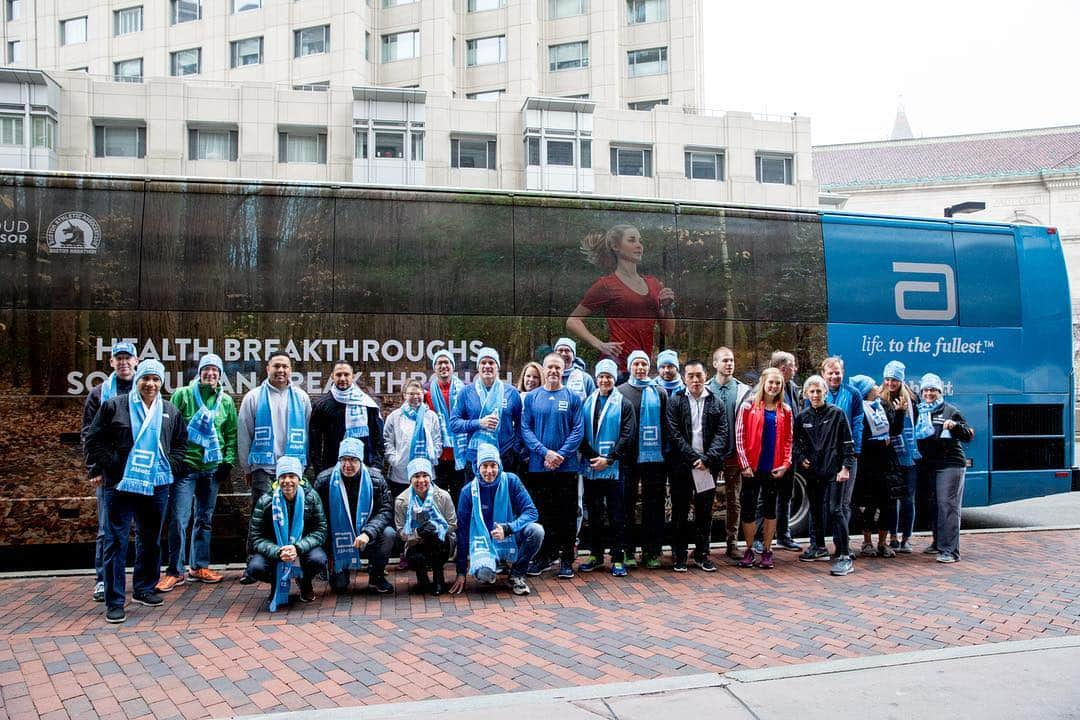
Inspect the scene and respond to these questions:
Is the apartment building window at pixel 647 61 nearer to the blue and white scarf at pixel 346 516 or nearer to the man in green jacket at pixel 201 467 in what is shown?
the man in green jacket at pixel 201 467

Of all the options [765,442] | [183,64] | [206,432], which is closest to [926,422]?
[765,442]

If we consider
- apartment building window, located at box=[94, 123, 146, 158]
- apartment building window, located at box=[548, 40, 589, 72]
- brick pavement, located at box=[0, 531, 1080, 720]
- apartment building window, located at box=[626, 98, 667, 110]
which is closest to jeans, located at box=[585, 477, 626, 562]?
brick pavement, located at box=[0, 531, 1080, 720]

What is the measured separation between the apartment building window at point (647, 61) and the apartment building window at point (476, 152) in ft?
38.1

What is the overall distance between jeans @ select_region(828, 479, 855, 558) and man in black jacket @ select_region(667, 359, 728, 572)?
1.16 m

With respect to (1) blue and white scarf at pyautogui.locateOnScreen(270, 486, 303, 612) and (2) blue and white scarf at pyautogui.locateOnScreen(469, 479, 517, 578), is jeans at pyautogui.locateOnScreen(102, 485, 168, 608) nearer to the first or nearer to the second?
(1) blue and white scarf at pyautogui.locateOnScreen(270, 486, 303, 612)

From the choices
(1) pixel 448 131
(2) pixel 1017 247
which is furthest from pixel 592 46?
(2) pixel 1017 247

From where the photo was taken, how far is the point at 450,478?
730 cm

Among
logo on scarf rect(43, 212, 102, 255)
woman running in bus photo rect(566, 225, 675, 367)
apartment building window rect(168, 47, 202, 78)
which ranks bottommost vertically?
woman running in bus photo rect(566, 225, 675, 367)

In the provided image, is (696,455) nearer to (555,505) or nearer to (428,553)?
(555,505)

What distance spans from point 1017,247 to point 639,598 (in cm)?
627

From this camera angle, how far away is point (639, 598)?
6227 mm

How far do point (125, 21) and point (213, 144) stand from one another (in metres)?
12.5

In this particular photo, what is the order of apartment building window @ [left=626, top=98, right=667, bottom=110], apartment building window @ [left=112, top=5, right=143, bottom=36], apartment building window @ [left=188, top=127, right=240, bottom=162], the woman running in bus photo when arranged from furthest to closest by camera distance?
apartment building window @ [left=626, top=98, right=667, bottom=110], apartment building window @ [left=112, top=5, right=143, bottom=36], apartment building window @ [left=188, top=127, right=240, bottom=162], the woman running in bus photo

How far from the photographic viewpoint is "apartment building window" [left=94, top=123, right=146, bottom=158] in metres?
30.2
